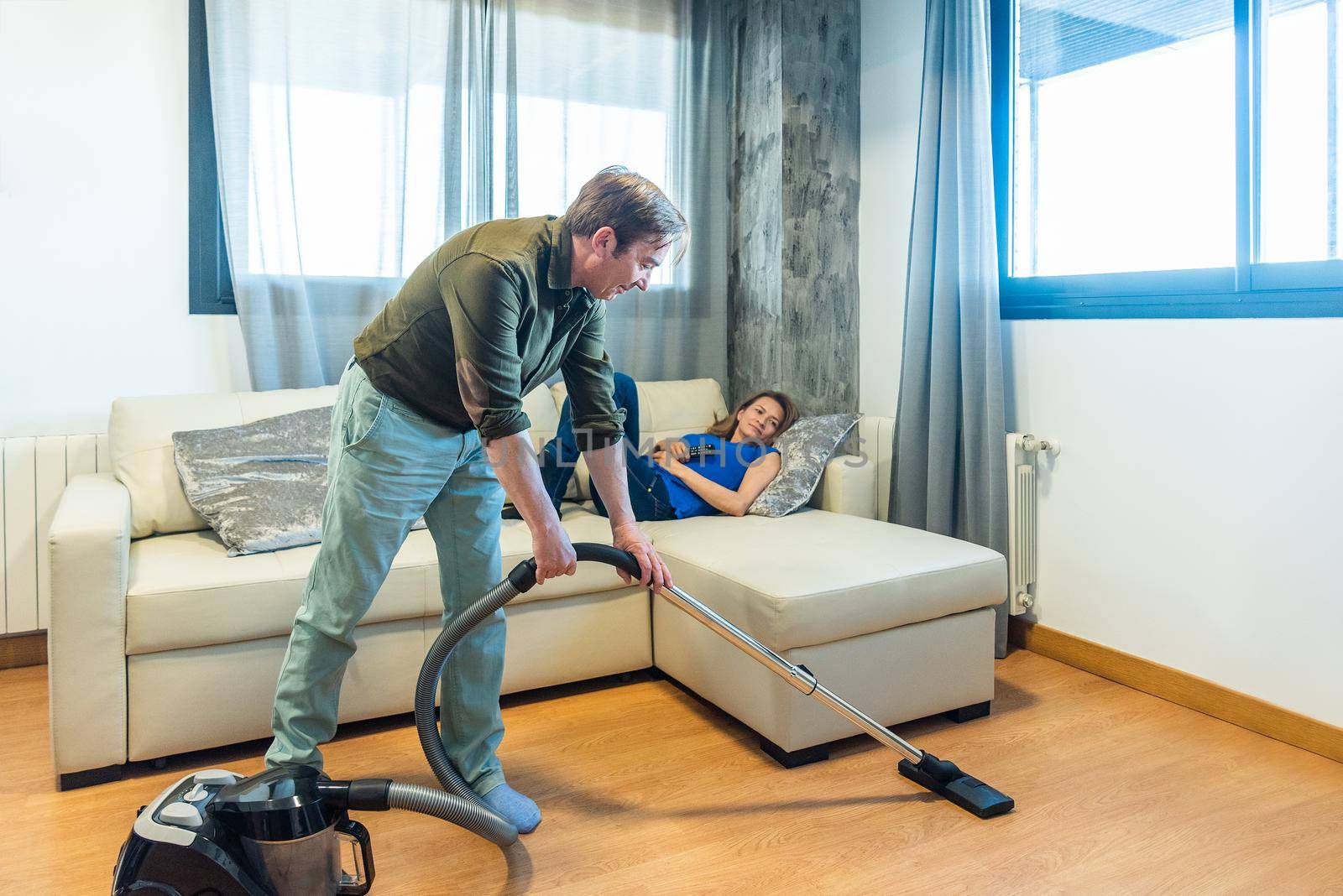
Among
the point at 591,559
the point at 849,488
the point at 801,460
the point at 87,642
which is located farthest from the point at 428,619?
the point at 849,488

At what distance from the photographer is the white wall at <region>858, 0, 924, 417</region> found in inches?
130

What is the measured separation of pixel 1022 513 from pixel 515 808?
1.70 metres

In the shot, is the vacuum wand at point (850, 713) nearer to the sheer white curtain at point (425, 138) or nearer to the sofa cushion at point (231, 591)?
the sofa cushion at point (231, 591)

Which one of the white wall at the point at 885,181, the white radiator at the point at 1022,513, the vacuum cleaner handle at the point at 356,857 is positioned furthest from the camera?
the white wall at the point at 885,181

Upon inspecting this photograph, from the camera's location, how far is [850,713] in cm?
196

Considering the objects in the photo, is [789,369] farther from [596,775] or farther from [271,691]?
[271,691]

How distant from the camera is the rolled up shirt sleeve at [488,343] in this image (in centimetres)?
157

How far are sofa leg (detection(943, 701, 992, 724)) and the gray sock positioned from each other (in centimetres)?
108

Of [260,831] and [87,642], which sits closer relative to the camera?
[260,831]

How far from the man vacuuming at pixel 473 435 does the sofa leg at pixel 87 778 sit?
57 cm

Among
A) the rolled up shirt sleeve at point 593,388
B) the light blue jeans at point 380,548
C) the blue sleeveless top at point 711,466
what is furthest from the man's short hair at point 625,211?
the blue sleeveless top at point 711,466

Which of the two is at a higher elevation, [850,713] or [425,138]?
[425,138]

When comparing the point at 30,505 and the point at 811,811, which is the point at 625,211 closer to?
the point at 811,811

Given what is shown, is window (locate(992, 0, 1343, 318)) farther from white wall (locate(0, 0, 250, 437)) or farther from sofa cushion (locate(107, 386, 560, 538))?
white wall (locate(0, 0, 250, 437))
